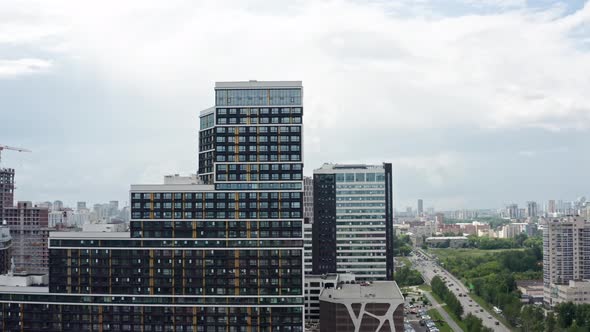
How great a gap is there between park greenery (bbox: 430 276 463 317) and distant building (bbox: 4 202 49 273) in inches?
2494

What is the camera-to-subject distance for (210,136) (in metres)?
59.3

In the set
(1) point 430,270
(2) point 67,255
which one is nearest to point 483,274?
(1) point 430,270

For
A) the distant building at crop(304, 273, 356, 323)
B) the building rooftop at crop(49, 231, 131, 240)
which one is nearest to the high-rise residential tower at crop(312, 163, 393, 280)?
the distant building at crop(304, 273, 356, 323)

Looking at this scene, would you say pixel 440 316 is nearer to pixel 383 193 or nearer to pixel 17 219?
pixel 383 193

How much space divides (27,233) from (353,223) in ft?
176

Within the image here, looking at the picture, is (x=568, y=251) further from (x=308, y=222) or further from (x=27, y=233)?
(x=27, y=233)

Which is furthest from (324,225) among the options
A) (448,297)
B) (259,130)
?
(259,130)

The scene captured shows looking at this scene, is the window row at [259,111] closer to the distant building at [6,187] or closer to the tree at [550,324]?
the tree at [550,324]

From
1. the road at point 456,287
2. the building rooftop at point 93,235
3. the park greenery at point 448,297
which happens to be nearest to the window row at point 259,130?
the building rooftop at point 93,235

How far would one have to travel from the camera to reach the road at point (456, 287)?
86.7 metres

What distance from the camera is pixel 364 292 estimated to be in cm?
6038

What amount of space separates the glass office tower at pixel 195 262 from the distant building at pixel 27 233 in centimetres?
5666

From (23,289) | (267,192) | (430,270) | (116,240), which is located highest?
(267,192)

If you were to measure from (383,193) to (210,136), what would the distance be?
1551 inches
